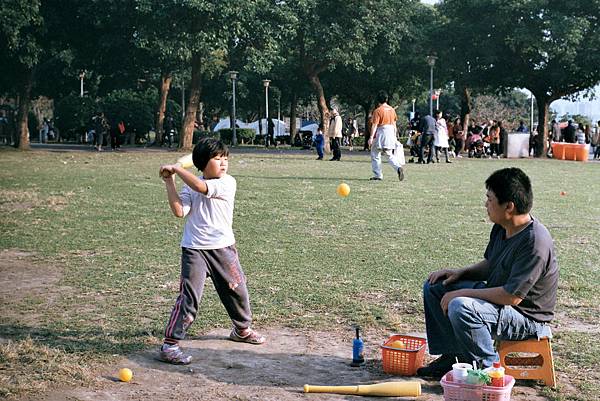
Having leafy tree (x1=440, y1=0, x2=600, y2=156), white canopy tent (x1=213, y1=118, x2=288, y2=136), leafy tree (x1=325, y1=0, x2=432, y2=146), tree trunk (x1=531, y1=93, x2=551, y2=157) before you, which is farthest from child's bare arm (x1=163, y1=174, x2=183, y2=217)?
white canopy tent (x1=213, y1=118, x2=288, y2=136)

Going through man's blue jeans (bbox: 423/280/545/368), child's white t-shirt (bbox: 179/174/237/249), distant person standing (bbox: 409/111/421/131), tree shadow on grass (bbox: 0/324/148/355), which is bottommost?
tree shadow on grass (bbox: 0/324/148/355)

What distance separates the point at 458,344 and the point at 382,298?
206 centimetres

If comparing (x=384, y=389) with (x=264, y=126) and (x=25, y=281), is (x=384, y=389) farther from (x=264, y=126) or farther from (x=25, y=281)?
(x=264, y=126)

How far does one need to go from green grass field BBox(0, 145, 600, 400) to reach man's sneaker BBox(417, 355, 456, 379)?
0.62 m

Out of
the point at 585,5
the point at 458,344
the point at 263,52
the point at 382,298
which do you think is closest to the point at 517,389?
the point at 458,344

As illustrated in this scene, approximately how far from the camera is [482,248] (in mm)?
9023

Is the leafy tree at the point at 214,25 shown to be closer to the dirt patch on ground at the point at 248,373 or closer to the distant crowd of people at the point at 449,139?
the distant crowd of people at the point at 449,139

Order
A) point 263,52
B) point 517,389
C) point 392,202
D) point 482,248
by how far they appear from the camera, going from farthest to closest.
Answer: point 263,52 < point 392,202 < point 482,248 < point 517,389

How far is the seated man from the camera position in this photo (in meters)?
4.29

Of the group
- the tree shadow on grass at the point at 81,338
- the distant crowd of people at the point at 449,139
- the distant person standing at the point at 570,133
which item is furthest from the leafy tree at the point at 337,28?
the tree shadow on grass at the point at 81,338

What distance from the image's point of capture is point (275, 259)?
835 centimetres

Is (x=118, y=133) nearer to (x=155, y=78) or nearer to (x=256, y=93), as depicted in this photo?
(x=155, y=78)

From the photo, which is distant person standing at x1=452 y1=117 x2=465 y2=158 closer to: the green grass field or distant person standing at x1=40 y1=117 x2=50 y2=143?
the green grass field

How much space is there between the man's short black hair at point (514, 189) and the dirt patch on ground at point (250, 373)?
107cm
